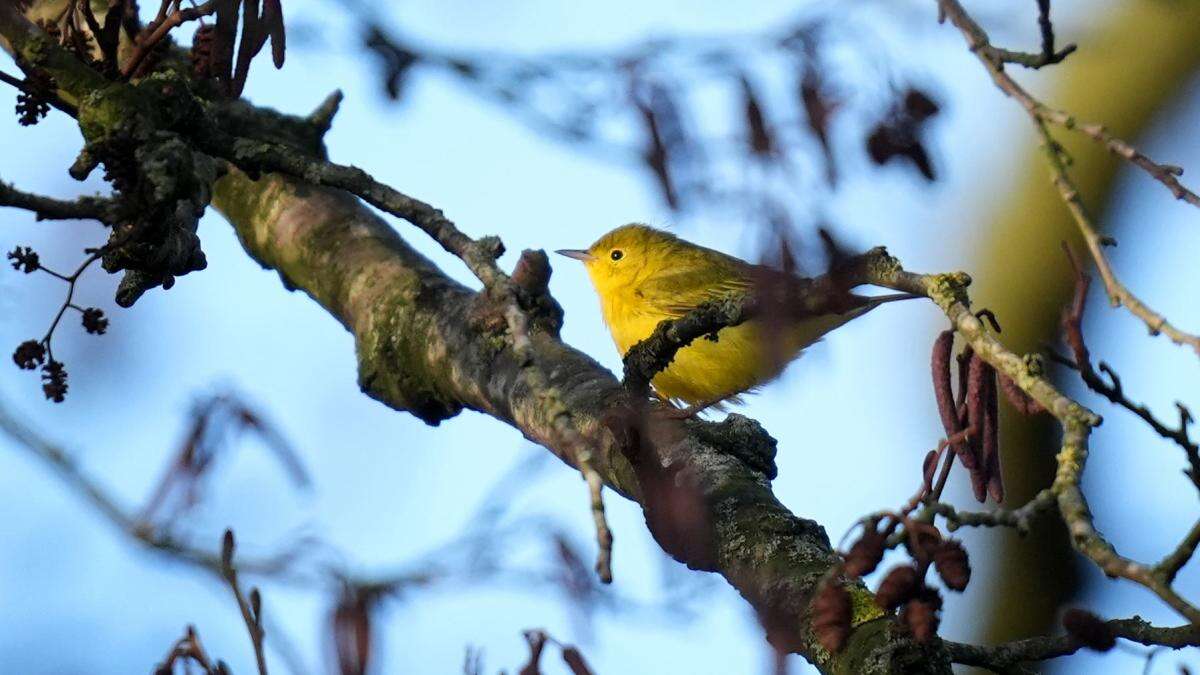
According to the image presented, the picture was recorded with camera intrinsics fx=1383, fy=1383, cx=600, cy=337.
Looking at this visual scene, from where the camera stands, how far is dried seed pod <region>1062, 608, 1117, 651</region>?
1.96m

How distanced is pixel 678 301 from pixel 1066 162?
4203mm

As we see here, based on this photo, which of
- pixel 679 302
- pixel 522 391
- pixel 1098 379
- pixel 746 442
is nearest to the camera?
pixel 1098 379

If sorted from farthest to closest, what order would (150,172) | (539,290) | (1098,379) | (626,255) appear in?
(626,255) < (539,290) < (150,172) < (1098,379)

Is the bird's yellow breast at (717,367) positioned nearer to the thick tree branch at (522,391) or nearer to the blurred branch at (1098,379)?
the thick tree branch at (522,391)

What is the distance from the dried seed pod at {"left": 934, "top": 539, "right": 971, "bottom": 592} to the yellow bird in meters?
2.38

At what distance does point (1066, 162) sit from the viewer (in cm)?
223

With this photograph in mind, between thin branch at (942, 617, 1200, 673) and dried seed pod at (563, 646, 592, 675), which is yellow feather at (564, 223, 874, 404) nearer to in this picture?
thin branch at (942, 617, 1200, 673)

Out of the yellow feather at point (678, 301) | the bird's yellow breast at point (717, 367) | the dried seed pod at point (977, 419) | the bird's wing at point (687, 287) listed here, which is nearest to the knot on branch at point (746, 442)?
the dried seed pod at point (977, 419)

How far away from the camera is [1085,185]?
21.3ft

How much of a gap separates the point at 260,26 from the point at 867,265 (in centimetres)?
129

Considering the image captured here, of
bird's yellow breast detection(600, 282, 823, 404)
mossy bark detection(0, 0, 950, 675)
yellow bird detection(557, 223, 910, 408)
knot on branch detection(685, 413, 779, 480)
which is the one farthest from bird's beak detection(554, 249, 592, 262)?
knot on branch detection(685, 413, 779, 480)

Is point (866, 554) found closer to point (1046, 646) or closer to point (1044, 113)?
point (1046, 646)

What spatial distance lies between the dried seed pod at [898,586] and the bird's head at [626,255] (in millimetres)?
5079

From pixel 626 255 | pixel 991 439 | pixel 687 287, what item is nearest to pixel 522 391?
pixel 991 439
